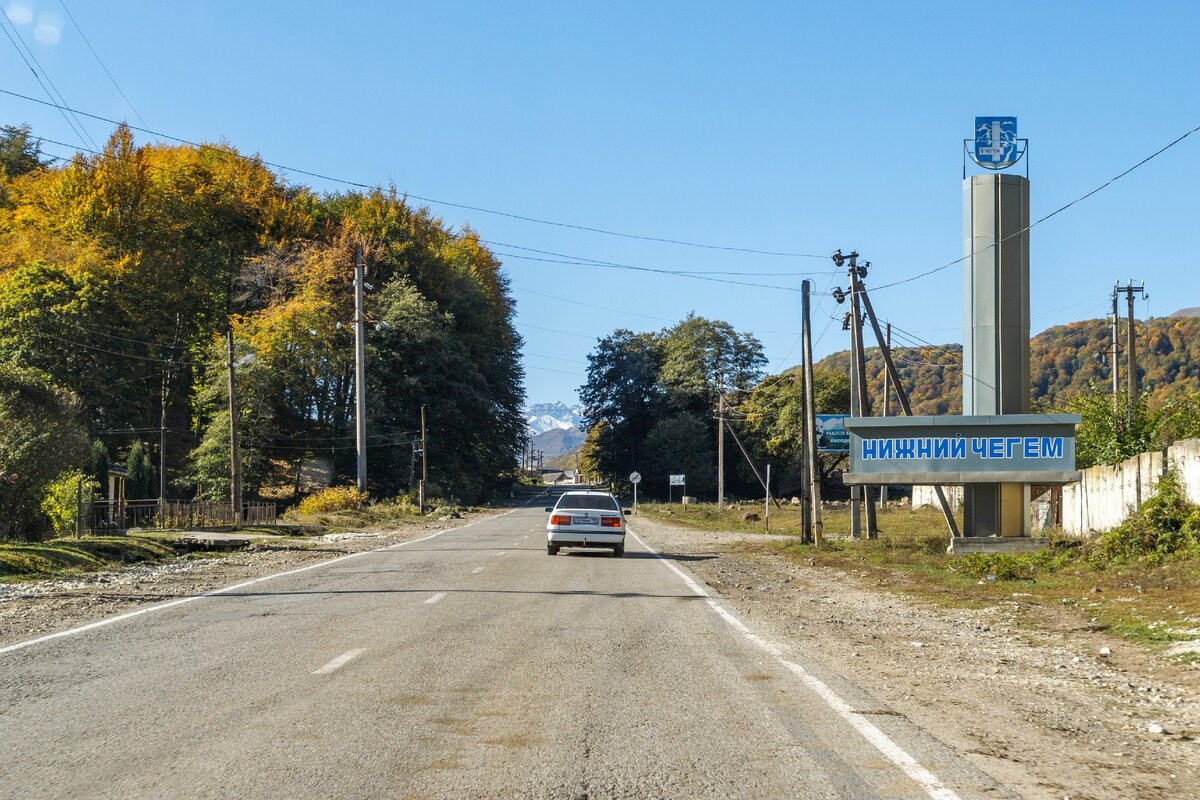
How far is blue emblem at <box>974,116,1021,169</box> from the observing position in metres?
28.6

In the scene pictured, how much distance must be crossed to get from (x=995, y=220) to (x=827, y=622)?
1710 centimetres

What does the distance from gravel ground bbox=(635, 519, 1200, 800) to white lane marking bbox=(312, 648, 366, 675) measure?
4.52m

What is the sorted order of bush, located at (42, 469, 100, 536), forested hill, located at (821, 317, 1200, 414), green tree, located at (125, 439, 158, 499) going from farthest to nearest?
forested hill, located at (821, 317, 1200, 414), green tree, located at (125, 439, 158, 499), bush, located at (42, 469, 100, 536)

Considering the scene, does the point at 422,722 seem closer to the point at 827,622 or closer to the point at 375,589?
the point at 827,622

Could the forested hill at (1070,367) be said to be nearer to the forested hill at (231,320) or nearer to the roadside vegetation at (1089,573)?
the forested hill at (231,320)

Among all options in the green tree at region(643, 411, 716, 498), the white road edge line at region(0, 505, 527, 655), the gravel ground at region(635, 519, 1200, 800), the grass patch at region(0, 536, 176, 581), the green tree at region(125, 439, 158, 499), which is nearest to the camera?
the gravel ground at region(635, 519, 1200, 800)

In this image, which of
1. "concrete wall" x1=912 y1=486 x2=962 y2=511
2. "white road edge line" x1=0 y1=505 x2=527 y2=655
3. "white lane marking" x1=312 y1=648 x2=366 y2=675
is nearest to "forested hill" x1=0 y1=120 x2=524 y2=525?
"concrete wall" x1=912 y1=486 x2=962 y2=511

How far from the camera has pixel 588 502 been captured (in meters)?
28.1

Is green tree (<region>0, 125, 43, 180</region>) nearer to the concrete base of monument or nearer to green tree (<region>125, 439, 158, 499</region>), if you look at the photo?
green tree (<region>125, 439, 158, 499</region>)

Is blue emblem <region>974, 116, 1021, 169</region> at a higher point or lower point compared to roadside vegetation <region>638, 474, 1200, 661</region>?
higher

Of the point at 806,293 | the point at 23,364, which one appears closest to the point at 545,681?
the point at 806,293

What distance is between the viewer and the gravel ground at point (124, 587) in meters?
13.8

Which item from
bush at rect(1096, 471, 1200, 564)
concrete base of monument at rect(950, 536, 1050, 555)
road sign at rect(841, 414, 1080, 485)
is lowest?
concrete base of monument at rect(950, 536, 1050, 555)

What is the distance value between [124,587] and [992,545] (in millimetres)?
18648
